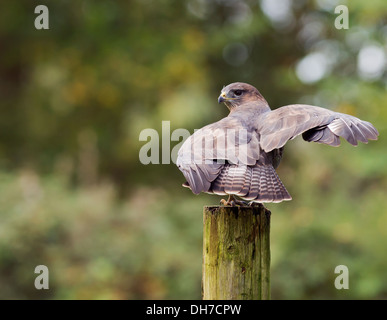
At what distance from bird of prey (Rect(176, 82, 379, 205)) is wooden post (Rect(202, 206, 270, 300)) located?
113 mm

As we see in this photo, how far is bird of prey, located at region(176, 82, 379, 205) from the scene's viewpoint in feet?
9.80

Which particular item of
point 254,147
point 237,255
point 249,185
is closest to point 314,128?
point 254,147

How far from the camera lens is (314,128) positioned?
3.23m

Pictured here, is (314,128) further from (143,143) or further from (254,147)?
(143,143)

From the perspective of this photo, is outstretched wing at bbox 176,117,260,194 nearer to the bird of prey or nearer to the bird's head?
the bird of prey

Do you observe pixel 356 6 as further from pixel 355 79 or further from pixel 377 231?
pixel 377 231

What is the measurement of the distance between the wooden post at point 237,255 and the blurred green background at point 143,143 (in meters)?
4.52

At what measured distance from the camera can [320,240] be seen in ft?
26.3

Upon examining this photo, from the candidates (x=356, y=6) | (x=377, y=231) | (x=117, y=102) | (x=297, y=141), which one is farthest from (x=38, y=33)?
(x=377, y=231)

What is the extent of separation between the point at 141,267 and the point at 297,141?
3457 millimetres

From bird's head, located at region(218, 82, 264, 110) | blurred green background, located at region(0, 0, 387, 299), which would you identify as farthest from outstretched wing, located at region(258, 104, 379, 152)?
blurred green background, located at region(0, 0, 387, 299)

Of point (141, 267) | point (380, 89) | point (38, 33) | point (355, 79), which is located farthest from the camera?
point (38, 33)

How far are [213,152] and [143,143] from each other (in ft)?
20.5

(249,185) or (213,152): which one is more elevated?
(213,152)
